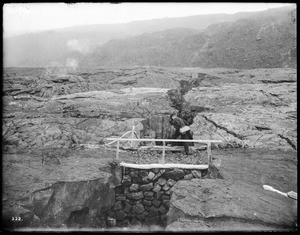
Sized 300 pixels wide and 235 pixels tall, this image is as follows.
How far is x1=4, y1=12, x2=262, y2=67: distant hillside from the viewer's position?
28.0 metres

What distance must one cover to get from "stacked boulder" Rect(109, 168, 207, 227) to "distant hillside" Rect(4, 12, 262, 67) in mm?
21447

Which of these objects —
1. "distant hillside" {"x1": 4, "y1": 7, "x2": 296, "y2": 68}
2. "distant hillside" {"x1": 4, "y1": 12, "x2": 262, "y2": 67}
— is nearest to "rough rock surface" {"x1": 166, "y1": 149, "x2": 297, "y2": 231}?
"distant hillside" {"x1": 4, "y1": 7, "x2": 296, "y2": 68}

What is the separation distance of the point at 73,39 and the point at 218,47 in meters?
20.6

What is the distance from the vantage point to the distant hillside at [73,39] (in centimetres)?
2802

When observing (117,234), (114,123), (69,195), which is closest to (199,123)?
(114,123)

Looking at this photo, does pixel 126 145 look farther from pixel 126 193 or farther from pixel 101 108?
pixel 101 108

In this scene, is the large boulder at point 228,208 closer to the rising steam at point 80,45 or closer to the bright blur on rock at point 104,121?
the bright blur on rock at point 104,121

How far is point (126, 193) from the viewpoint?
705 cm

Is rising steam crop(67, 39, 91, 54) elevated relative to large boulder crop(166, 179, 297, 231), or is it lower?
elevated

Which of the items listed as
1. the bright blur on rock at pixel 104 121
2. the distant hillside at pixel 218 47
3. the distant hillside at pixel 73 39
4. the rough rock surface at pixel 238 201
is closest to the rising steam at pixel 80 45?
the distant hillside at pixel 73 39

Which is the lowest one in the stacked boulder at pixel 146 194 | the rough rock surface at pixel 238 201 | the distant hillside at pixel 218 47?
the stacked boulder at pixel 146 194

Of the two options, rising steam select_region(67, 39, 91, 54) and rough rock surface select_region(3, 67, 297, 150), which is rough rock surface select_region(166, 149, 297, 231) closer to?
rough rock surface select_region(3, 67, 297, 150)

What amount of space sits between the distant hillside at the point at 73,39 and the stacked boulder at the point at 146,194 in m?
21.4

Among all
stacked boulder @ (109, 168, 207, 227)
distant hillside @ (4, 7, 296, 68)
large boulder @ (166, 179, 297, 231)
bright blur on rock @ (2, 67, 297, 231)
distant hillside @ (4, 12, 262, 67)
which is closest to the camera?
large boulder @ (166, 179, 297, 231)
